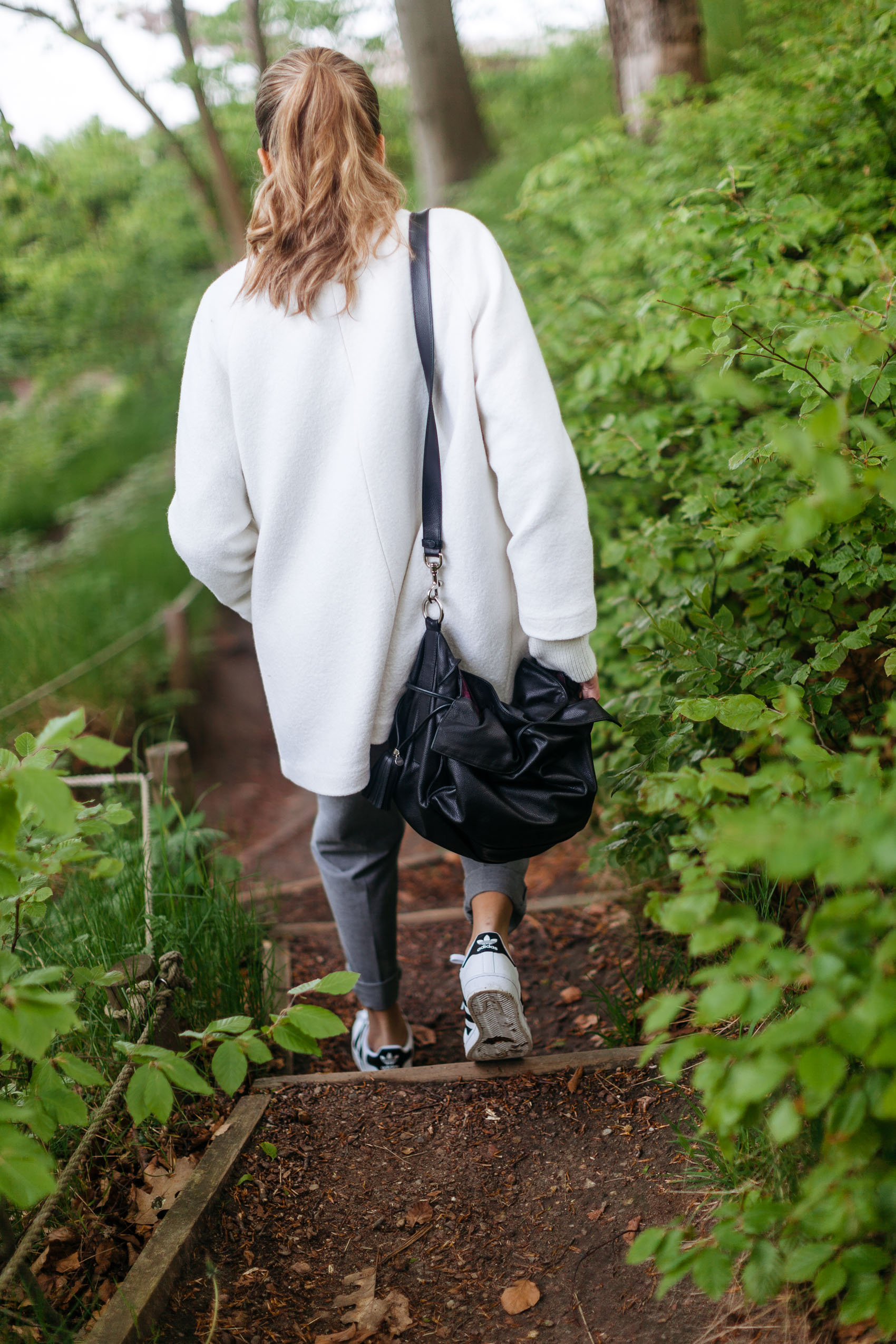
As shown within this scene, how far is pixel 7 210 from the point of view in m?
10.7

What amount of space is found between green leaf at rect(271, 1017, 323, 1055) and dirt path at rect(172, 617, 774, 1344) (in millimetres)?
476

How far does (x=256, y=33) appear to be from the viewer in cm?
948

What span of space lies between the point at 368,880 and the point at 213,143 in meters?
8.05

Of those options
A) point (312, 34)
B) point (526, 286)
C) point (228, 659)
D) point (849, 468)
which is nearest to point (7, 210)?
point (312, 34)

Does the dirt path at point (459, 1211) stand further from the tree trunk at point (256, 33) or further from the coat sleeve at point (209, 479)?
the tree trunk at point (256, 33)

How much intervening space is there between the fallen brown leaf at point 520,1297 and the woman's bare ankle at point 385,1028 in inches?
29.3

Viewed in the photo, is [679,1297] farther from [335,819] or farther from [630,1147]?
[335,819]

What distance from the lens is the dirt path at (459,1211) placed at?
4.62 feet

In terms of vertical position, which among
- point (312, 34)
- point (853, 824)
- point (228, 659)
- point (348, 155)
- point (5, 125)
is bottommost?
point (228, 659)

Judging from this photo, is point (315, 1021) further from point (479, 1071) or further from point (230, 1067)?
point (479, 1071)

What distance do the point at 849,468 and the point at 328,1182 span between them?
5.24 ft

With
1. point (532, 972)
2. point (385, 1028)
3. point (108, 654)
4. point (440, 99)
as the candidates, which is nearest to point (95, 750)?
point (385, 1028)

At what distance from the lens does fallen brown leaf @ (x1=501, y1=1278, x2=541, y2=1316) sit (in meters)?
1.43

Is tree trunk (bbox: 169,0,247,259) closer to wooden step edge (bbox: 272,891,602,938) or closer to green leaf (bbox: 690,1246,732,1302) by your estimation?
wooden step edge (bbox: 272,891,602,938)
